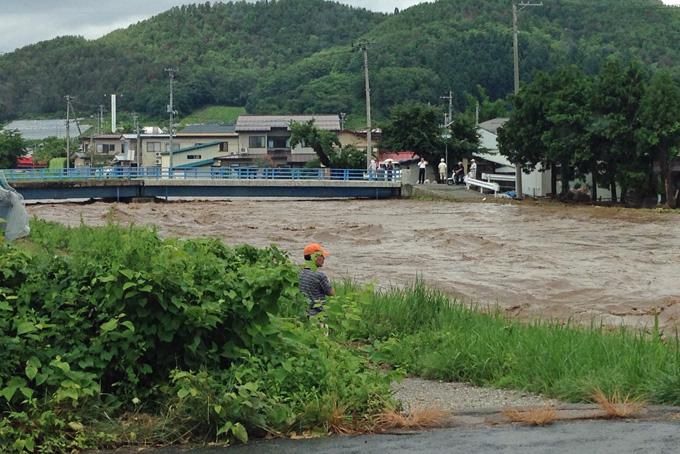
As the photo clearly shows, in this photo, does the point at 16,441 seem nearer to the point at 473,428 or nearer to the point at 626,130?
the point at 473,428

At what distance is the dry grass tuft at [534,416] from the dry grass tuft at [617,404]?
46cm

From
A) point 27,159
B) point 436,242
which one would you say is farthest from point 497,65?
point 436,242

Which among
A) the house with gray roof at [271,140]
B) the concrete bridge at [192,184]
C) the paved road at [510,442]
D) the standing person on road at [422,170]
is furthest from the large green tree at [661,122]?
the house with gray roof at [271,140]

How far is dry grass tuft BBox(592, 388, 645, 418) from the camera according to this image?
884cm

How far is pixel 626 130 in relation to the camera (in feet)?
Answer: 142

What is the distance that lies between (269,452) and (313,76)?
435ft

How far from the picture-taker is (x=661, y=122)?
42.4 meters

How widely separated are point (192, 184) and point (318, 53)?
349ft

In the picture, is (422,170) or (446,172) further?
(422,170)

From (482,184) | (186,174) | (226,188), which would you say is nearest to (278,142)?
(186,174)

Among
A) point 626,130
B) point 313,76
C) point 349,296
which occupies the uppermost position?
point 313,76

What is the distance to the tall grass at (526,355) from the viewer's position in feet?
31.3

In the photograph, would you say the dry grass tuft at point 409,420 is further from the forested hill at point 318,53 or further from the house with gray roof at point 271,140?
the forested hill at point 318,53

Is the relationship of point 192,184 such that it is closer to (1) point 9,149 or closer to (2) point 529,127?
(2) point 529,127
